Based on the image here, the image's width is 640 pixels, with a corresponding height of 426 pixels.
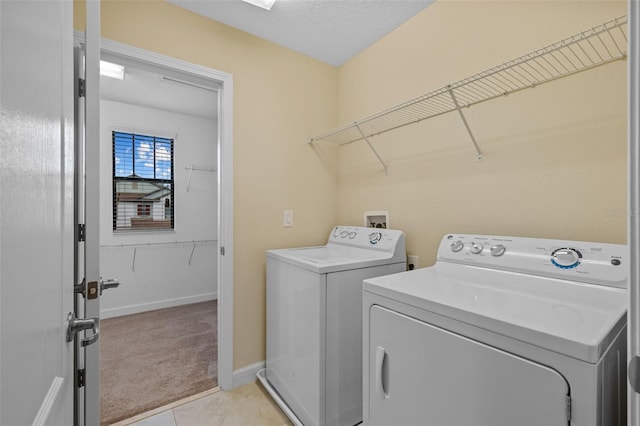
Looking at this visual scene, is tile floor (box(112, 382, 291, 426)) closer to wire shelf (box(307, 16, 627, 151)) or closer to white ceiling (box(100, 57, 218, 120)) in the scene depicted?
wire shelf (box(307, 16, 627, 151))

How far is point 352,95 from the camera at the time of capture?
7.86 ft

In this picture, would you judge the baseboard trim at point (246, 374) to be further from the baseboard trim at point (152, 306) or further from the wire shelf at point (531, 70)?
the baseboard trim at point (152, 306)

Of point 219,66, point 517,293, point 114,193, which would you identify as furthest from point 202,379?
point 114,193

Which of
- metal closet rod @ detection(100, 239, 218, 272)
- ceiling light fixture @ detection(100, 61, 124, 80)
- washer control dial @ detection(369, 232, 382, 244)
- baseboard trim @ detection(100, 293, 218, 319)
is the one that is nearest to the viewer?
washer control dial @ detection(369, 232, 382, 244)

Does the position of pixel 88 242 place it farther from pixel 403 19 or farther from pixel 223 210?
pixel 403 19

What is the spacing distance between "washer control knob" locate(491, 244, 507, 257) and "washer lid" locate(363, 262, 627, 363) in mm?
82

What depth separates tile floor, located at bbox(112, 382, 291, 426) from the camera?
167 centimetres

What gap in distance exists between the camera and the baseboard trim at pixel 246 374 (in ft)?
6.50

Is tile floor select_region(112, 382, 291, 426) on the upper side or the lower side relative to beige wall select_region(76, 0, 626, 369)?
lower

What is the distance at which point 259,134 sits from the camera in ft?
6.98

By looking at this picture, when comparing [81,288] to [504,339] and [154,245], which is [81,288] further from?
[154,245]

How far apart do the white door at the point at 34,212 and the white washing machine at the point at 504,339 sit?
935mm

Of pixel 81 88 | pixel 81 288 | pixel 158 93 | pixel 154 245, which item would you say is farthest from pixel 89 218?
pixel 154 245

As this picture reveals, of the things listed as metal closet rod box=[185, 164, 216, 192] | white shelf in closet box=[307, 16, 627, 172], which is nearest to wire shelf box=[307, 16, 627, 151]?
white shelf in closet box=[307, 16, 627, 172]
